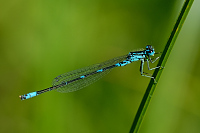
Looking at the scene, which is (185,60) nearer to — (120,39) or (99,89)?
(120,39)

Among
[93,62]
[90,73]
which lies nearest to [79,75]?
[90,73]

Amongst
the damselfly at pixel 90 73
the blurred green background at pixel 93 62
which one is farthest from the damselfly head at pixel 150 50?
the blurred green background at pixel 93 62

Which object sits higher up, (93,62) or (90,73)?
(93,62)

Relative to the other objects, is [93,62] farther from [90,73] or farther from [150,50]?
[150,50]

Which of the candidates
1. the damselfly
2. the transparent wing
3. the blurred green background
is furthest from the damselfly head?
the transparent wing

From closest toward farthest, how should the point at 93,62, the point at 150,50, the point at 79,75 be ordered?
the point at 150,50, the point at 93,62, the point at 79,75

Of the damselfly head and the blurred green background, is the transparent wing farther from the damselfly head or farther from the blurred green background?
the damselfly head
